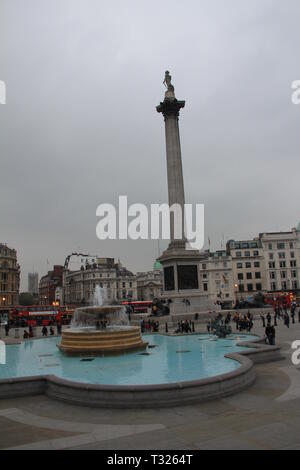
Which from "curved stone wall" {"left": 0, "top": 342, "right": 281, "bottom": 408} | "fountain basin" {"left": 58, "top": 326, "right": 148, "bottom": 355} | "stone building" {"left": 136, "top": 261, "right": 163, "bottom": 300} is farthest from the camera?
"stone building" {"left": 136, "top": 261, "right": 163, "bottom": 300}

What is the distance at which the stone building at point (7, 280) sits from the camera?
8956 cm

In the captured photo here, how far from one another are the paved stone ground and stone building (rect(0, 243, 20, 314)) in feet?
276

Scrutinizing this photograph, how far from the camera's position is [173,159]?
51.9 meters

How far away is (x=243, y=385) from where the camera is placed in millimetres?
12430

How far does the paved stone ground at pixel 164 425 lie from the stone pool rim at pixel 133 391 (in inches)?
10.5

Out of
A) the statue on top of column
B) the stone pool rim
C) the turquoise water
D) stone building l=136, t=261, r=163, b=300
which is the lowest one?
the turquoise water

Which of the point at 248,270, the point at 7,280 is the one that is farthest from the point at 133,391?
the point at 248,270

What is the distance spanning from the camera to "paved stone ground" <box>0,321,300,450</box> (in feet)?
25.7

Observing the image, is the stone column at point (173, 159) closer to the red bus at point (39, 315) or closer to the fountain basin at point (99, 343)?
the red bus at point (39, 315)

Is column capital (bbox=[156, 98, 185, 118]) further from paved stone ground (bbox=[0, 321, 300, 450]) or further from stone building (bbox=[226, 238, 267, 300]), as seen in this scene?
stone building (bbox=[226, 238, 267, 300])

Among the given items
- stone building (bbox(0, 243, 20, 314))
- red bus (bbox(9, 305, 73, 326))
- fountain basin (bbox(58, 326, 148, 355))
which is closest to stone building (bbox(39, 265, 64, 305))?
stone building (bbox(0, 243, 20, 314))

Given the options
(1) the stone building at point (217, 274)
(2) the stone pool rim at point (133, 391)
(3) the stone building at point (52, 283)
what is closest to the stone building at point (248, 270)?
(1) the stone building at point (217, 274)
